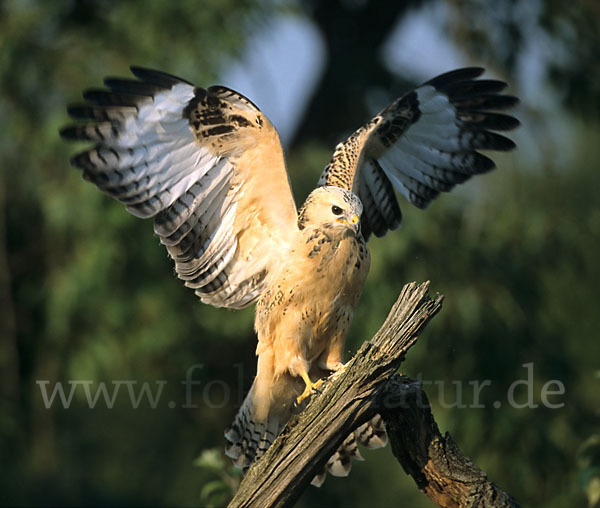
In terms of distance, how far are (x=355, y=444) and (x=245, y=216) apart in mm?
1282

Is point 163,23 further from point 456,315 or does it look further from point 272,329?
point 272,329

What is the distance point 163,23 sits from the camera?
8289 mm

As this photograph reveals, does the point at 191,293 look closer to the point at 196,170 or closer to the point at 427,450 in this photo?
the point at 196,170

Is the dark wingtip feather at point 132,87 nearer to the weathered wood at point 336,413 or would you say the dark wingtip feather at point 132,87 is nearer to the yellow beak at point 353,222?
the yellow beak at point 353,222

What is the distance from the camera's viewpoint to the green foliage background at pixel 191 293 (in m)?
7.52

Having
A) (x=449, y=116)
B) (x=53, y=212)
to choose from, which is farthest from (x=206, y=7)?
(x=449, y=116)

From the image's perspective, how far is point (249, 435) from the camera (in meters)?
4.22

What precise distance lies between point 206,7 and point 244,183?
4974 mm

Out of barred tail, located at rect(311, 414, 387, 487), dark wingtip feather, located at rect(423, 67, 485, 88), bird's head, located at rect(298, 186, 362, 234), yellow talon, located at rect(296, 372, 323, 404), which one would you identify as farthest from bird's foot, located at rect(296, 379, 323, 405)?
dark wingtip feather, located at rect(423, 67, 485, 88)

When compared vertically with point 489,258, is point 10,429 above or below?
below

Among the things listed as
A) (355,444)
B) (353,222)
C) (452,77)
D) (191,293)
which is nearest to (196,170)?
(353,222)

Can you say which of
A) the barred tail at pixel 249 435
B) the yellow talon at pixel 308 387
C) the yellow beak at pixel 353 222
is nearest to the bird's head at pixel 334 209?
the yellow beak at pixel 353 222

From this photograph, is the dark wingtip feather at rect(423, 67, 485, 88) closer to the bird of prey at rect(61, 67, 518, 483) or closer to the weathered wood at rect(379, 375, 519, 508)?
the bird of prey at rect(61, 67, 518, 483)

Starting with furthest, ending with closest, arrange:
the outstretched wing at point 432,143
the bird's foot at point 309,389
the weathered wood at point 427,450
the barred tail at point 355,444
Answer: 1. the outstretched wing at point 432,143
2. the barred tail at point 355,444
3. the bird's foot at point 309,389
4. the weathered wood at point 427,450
